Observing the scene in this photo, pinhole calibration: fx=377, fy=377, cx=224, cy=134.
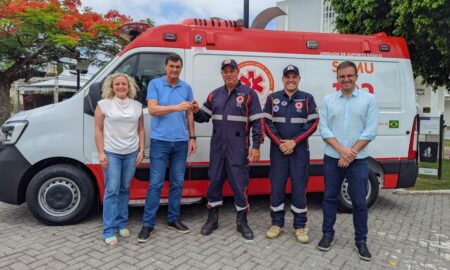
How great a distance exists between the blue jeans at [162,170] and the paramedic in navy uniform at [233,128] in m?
0.35

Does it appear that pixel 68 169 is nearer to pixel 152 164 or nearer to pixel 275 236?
pixel 152 164

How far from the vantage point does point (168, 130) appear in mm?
4102

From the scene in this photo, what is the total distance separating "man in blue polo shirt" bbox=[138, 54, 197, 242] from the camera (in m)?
4.06

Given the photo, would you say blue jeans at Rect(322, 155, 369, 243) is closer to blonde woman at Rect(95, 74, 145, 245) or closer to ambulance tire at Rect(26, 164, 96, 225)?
blonde woman at Rect(95, 74, 145, 245)

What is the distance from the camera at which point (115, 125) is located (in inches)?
156

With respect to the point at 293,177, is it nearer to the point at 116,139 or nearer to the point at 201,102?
the point at 201,102

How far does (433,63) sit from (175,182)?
636 cm

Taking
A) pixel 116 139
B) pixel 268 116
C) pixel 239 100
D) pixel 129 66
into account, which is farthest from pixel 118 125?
pixel 268 116

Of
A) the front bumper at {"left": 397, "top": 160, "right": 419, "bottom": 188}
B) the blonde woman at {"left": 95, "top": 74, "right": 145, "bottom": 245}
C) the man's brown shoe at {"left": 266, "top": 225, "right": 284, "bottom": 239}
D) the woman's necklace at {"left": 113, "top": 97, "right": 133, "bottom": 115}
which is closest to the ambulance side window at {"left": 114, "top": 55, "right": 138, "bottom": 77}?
the blonde woman at {"left": 95, "top": 74, "right": 145, "bottom": 245}

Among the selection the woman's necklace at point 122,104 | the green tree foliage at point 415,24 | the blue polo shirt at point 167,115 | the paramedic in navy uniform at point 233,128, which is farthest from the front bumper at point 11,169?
the green tree foliage at point 415,24

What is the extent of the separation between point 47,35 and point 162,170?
8273mm

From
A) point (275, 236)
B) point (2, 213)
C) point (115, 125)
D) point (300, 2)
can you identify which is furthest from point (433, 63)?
point (300, 2)

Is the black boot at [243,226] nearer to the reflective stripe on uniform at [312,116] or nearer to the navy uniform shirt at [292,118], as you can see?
the navy uniform shirt at [292,118]

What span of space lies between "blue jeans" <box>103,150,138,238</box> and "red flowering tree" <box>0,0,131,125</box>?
7425 millimetres
